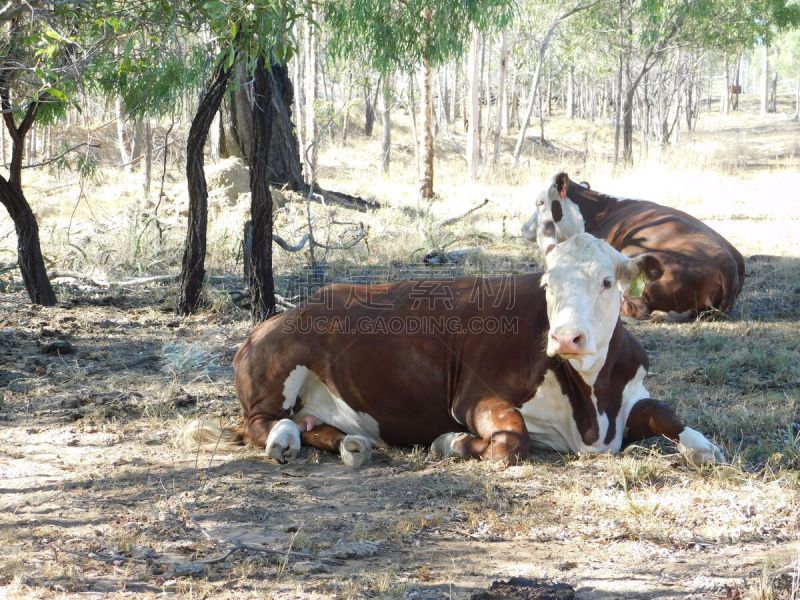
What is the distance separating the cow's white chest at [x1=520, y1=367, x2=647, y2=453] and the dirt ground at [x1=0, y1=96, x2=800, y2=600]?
0.15 m

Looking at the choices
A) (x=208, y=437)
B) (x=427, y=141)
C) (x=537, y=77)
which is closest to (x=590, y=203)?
(x=208, y=437)

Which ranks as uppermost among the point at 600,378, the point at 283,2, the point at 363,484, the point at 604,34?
the point at 604,34

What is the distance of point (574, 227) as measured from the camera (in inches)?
401

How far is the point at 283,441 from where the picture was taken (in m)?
Answer: 5.35

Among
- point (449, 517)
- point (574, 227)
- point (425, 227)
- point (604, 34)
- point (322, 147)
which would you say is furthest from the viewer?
point (322, 147)

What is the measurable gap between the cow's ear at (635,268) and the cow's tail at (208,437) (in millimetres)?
2451

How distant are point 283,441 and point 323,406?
1.59 ft

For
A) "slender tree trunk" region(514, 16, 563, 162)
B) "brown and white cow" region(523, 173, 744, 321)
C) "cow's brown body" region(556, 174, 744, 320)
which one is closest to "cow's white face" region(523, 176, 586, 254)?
"brown and white cow" region(523, 173, 744, 321)

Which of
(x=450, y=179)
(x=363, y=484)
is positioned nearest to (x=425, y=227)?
(x=363, y=484)

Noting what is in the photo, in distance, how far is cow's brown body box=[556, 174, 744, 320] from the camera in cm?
854

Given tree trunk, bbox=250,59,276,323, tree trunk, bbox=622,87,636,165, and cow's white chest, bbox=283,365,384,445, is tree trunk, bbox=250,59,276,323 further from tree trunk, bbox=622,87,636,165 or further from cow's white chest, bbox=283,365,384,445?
tree trunk, bbox=622,87,636,165

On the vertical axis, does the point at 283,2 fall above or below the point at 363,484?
above

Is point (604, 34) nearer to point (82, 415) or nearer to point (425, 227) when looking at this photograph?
point (425, 227)

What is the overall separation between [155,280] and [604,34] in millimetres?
23882
